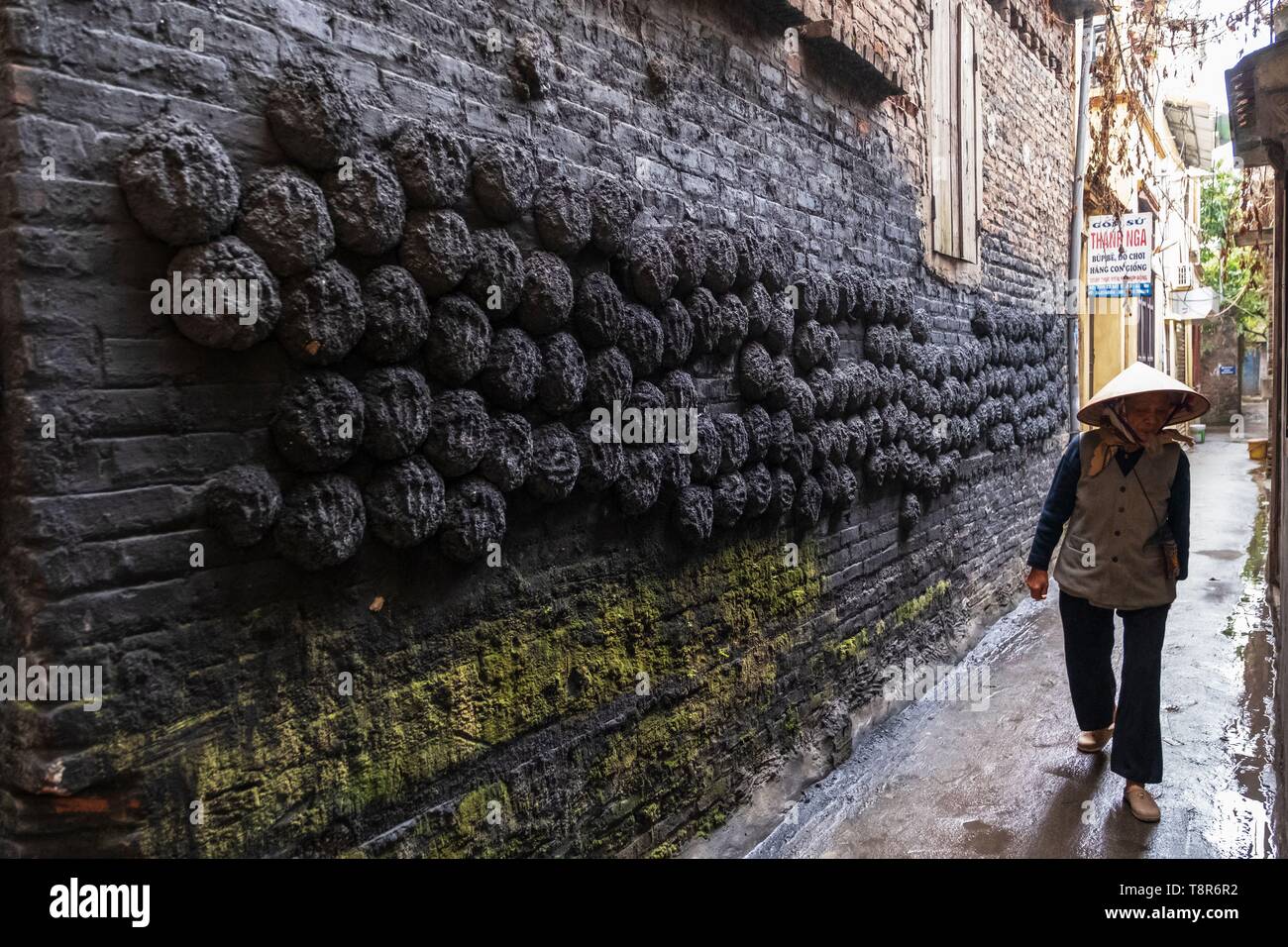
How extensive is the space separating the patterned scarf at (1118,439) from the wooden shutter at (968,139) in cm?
276

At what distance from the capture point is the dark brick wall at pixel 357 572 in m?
→ 1.81

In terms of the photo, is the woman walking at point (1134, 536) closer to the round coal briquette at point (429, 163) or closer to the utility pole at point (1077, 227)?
the round coal briquette at point (429, 163)

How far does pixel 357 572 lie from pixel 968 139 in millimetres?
6187

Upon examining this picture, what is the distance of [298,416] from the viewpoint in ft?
7.06

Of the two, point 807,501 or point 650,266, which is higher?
point 650,266

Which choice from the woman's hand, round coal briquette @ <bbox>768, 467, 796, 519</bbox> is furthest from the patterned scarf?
round coal briquette @ <bbox>768, 467, 796, 519</bbox>

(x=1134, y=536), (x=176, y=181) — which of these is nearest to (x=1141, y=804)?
(x=1134, y=536)

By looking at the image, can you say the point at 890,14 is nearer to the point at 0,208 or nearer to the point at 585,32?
the point at 585,32

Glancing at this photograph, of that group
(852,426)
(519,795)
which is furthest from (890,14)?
(519,795)

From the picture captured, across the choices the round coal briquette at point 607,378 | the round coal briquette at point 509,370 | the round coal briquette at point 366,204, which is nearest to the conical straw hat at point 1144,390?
the round coal briquette at point 607,378

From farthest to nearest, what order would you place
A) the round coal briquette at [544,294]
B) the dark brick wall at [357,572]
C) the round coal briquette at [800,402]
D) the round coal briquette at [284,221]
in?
the round coal briquette at [800,402], the round coal briquette at [544,294], the round coal briquette at [284,221], the dark brick wall at [357,572]

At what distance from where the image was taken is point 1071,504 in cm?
440

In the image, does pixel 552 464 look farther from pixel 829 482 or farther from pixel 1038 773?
pixel 1038 773

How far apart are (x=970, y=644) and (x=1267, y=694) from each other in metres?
1.84
